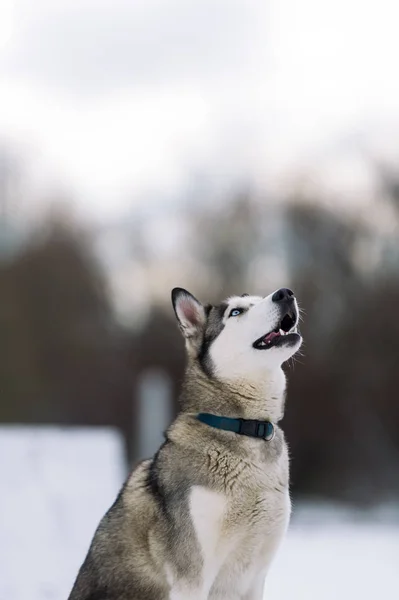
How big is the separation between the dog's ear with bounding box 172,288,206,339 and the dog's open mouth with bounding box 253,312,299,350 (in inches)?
15.1

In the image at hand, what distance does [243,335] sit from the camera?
4.94 metres

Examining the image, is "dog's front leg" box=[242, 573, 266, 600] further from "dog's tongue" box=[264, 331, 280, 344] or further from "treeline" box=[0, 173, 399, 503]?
"treeline" box=[0, 173, 399, 503]

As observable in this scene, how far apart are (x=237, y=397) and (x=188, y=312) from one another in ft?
1.76

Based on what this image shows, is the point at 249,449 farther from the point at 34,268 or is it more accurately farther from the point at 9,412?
the point at 34,268

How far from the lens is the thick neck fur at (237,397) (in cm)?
487

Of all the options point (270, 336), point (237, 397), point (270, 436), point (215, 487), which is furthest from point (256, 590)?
point (270, 336)

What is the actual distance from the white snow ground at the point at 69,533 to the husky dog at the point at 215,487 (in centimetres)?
148

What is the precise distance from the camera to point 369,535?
10.5 metres

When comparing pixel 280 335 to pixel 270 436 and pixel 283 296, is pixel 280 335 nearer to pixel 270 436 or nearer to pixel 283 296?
pixel 283 296

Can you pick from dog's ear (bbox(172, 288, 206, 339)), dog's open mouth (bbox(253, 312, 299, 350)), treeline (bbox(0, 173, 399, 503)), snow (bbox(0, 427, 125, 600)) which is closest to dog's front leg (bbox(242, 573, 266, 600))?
dog's open mouth (bbox(253, 312, 299, 350))

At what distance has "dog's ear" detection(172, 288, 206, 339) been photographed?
5129 mm

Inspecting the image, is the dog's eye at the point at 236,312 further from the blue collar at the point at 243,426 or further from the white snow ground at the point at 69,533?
the white snow ground at the point at 69,533

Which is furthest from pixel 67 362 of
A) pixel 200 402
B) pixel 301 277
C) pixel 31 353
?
pixel 200 402

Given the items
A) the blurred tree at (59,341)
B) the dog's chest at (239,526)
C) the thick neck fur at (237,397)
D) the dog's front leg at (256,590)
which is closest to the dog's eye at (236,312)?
the thick neck fur at (237,397)
